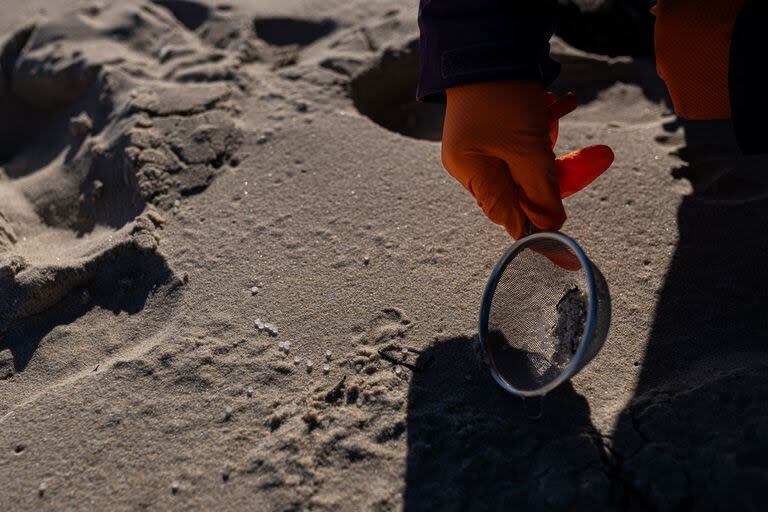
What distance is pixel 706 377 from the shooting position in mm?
1876

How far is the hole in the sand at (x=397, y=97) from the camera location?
315cm

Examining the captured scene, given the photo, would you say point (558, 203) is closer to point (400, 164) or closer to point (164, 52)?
point (400, 164)

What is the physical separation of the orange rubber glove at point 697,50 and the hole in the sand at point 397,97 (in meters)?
1.24

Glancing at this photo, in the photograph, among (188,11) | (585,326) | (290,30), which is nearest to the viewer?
(585,326)

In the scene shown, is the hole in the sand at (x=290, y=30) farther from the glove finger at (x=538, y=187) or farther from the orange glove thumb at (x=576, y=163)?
the glove finger at (x=538, y=187)

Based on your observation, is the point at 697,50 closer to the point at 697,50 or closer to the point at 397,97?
the point at 697,50

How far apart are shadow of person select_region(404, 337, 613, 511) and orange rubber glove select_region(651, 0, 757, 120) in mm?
932

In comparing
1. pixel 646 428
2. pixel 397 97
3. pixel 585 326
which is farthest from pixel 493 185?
pixel 397 97

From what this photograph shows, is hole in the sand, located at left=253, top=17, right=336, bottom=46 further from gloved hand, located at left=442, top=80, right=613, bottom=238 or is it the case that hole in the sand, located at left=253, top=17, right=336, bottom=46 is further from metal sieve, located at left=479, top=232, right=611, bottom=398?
metal sieve, located at left=479, top=232, right=611, bottom=398

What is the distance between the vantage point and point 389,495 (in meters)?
1.75

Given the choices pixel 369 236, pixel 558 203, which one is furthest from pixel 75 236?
pixel 558 203

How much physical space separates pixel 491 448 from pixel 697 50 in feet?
4.14

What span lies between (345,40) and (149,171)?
1208mm

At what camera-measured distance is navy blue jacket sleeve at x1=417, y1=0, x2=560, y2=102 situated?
6.55 ft
